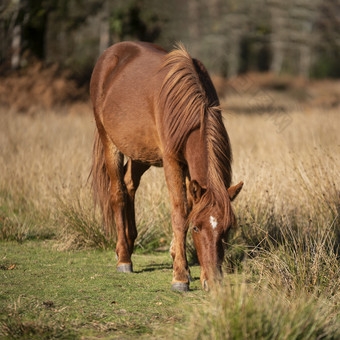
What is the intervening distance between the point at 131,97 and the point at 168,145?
103 centimetres

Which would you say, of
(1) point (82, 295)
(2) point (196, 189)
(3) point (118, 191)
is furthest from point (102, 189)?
(2) point (196, 189)

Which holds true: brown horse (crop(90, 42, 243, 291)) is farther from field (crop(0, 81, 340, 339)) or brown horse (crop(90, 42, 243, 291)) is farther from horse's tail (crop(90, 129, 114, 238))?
field (crop(0, 81, 340, 339))

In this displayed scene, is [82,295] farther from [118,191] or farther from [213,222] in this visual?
[118,191]

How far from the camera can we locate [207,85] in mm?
4418

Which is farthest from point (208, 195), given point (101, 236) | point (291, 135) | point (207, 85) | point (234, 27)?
point (234, 27)

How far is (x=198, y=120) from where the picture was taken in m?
4.02

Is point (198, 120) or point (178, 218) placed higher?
point (198, 120)

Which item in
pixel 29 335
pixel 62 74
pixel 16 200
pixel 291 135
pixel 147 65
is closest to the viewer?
pixel 29 335

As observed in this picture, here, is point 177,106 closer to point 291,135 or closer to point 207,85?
point 207,85

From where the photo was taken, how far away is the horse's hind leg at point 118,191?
502 centimetres

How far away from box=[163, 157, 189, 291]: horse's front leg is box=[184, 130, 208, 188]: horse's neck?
0.77ft

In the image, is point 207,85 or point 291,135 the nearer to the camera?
point 207,85

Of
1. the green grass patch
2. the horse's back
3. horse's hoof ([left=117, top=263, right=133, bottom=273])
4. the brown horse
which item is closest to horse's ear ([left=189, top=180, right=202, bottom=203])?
the brown horse

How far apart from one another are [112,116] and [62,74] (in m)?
13.3
